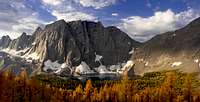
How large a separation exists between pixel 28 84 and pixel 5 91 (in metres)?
54.0

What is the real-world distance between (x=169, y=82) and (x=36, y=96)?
234 feet

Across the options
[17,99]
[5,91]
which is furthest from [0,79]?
[17,99]

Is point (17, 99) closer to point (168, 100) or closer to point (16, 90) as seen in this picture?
point (16, 90)

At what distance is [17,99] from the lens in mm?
172250

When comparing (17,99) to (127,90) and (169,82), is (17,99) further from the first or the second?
(169,82)

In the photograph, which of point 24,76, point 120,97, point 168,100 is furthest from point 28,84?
point 168,100

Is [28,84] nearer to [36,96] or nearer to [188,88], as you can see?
[36,96]


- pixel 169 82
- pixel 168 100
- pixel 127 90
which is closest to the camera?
pixel 169 82

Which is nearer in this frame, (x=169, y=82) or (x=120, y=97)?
(x=169, y=82)

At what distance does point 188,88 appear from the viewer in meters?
169

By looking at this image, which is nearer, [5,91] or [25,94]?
[5,91]

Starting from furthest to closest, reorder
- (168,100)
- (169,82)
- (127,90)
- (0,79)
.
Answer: (127,90) → (168,100) → (169,82) → (0,79)

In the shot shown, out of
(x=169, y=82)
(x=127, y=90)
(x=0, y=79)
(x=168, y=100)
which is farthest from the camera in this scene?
(x=127, y=90)

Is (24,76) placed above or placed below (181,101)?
above
